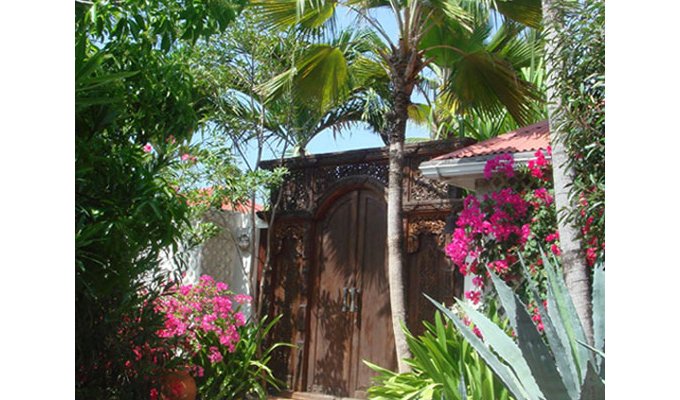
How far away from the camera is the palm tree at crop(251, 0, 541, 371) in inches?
243

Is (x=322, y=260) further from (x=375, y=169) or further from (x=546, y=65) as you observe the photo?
(x=546, y=65)

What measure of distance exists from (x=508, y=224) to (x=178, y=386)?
9.26ft

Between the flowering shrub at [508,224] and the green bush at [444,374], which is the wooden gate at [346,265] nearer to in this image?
the flowering shrub at [508,224]

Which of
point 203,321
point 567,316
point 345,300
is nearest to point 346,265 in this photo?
point 345,300

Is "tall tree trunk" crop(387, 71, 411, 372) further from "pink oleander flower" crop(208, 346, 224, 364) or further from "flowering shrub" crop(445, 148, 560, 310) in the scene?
"pink oleander flower" crop(208, 346, 224, 364)

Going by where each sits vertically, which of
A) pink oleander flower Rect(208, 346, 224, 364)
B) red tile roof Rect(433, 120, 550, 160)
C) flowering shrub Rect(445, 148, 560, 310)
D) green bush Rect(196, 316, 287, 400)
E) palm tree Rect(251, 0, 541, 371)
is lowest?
green bush Rect(196, 316, 287, 400)

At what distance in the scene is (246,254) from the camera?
863 cm

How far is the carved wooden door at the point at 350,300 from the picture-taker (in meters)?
7.43

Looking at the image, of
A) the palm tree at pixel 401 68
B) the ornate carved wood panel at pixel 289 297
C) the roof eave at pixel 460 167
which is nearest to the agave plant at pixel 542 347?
the roof eave at pixel 460 167

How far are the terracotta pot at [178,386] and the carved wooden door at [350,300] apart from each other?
240 centimetres

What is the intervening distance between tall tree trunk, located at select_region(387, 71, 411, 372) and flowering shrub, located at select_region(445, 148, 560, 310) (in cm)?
56

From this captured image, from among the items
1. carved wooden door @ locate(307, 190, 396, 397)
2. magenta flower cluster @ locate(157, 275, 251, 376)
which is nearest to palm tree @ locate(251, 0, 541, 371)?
carved wooden door @ locate(307, 190, 396, 397)
